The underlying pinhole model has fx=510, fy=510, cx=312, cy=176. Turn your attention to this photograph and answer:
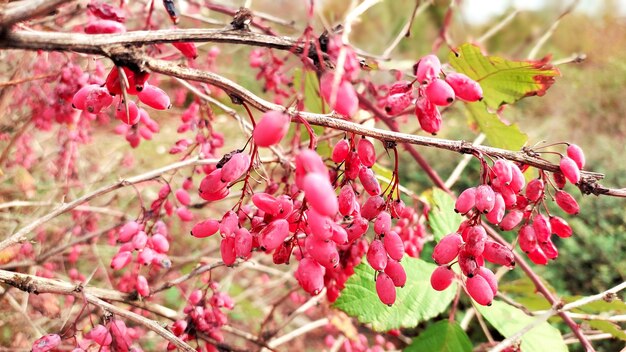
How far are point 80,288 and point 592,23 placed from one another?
1284 centimetres

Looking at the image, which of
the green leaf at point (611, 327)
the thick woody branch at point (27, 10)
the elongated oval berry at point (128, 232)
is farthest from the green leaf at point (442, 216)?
the thick woody branch at point (27, 10)

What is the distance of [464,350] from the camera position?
1378 millimetres

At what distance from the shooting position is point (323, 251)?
0.76 meters

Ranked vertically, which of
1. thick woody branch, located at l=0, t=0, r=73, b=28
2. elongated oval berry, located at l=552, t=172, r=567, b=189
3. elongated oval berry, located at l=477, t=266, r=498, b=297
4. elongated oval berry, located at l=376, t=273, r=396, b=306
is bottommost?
elongated oval berry, located at l=376, t=273, r=396, b=306

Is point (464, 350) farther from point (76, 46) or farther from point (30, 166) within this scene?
point (30, 166)

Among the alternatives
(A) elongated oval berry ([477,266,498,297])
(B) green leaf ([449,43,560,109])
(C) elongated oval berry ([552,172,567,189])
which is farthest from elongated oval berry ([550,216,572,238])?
(B) green leaf ([449,43,560,109])

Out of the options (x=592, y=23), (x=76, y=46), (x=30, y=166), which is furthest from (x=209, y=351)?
(x=592, y=23)

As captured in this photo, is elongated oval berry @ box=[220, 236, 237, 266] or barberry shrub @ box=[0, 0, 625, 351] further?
elongated oval berry @ box=[220, 236, 237, 266]

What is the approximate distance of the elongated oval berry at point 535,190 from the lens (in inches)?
35.2

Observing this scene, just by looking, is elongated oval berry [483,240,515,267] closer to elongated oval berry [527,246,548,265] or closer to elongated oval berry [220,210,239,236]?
elongated oval berry [527,246,548,265]

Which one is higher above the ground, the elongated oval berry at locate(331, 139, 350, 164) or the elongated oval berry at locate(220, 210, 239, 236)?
the elongated oval berry at locate(331, 139, 350, 164)

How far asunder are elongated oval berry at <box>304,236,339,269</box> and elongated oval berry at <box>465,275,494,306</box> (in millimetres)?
244

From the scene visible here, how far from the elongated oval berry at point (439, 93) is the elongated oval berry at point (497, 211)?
19 cm

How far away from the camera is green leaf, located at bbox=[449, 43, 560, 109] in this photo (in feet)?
4.48
